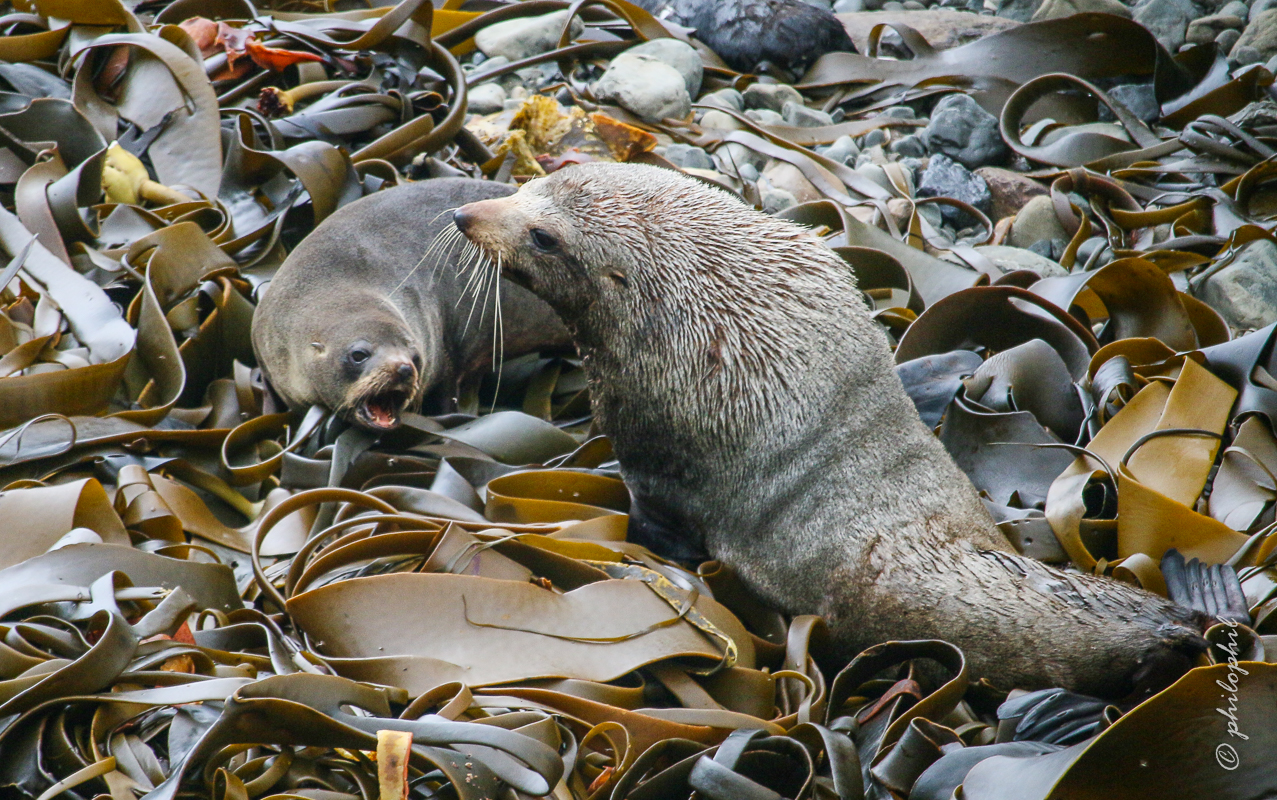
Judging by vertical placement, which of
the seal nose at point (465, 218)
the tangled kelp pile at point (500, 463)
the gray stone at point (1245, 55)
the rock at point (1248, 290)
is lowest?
the tangled kelp pile at point (500, 463)

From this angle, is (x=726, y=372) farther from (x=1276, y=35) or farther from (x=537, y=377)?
(x=1276, y=35)

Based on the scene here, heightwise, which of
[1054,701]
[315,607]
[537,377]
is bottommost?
[537,377]

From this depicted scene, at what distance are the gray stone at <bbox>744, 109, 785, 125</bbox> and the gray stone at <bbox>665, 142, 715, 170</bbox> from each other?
730mm

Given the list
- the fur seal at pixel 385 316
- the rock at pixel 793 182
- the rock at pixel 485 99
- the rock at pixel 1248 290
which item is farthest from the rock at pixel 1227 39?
the fur seal at pixel 385 316

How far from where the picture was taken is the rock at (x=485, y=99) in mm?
6535

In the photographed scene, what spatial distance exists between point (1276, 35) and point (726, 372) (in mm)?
5562

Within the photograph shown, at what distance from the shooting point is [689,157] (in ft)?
19.8

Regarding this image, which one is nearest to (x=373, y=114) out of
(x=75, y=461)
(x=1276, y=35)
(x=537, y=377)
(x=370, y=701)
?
(x=537, y=377)

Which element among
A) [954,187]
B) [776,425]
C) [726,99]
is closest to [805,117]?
[726,99]

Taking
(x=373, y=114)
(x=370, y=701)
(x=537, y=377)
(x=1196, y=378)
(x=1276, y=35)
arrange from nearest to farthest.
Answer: (x=370, y=701) < (x=1196, y=378) < (x=537, y=377) < (x=373, y=114) < (x=1276, y=35)

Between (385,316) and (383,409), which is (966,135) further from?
(383,409)

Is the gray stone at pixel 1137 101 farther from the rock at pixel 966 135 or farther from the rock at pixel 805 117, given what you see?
the rock at pixel 805 117

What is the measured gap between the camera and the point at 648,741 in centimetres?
276

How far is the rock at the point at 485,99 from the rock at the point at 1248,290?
4240 millimetres
